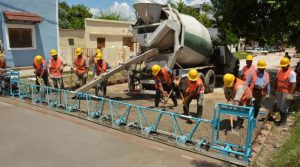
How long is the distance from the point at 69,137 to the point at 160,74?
3153 mm

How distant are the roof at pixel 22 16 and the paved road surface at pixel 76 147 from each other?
28.4 feet

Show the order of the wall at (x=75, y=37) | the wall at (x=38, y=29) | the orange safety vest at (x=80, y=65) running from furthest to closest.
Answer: the wall at (x=75, y=37) < the wall at (x=38, y=29) < the orange safety vest at (x=80, y=65)

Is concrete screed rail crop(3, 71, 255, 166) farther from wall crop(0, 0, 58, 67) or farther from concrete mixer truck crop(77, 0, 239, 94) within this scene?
wall crop(0, 0, 58, 67)

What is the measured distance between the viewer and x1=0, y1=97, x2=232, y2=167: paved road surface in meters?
4.89

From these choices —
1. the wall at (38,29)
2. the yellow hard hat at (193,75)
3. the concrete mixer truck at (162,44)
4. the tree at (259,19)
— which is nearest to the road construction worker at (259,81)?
the yellow hard hat at (193,75)

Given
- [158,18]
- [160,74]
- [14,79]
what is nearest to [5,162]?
[160,74]

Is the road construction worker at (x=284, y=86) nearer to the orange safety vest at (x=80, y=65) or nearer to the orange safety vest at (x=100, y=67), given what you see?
the orange safety vest at (x=100, y=67)

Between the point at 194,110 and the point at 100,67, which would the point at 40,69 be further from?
the point at 194,110

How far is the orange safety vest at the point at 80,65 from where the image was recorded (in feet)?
31.7

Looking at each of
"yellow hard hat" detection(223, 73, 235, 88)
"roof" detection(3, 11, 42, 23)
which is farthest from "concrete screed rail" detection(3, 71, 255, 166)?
"roof" detection(3, 11, 42, 23)

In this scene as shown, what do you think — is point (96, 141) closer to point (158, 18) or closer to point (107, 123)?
point (107, 123)

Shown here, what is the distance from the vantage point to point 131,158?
506cm

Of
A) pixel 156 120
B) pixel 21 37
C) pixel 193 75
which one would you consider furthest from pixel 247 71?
pixel 21 37

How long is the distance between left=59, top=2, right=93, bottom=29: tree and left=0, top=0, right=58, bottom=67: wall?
28149 mm
